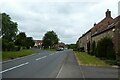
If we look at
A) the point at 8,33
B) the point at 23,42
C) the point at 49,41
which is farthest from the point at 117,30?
the point at 49,41

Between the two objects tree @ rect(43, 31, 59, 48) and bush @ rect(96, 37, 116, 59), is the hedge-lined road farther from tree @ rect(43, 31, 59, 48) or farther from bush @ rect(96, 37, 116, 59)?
tree @ rect(43, 31, 59, 48)

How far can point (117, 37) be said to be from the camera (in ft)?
121

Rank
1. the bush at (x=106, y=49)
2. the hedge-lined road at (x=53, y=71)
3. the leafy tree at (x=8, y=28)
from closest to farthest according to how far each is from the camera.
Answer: the hedge-lined road at (x=53, y=71) < the bush at (x=106, y=49) < the leafy tree at (x=8, y=28)

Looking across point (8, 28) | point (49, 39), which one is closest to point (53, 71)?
point (8, 28)

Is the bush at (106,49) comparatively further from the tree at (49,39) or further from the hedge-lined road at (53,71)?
the tree at (49,39)

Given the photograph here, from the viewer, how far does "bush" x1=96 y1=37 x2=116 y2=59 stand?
117 feet

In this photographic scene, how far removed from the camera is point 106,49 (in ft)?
123

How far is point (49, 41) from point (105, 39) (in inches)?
4409

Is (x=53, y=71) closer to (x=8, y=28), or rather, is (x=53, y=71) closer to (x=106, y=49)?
(x=106, y=49)

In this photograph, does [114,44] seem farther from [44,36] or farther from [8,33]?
[44,36]

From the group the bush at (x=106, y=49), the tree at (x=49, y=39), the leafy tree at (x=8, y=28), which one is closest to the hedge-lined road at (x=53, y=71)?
the bush at (x=106, y=49)

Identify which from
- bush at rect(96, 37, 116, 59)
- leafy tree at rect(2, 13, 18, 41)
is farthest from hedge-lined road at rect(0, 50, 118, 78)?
leafy tree at rect(2, 13, 18, 41)

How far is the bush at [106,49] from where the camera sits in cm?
3559

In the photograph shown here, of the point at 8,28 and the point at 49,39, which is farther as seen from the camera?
the point at 49,39
